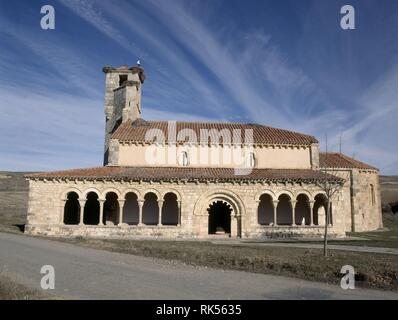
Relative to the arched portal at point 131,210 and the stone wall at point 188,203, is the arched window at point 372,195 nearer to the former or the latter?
the stone wall at point 188,203

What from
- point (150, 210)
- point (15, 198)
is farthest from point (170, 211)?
point (15, 198)

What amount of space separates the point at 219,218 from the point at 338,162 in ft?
41.1

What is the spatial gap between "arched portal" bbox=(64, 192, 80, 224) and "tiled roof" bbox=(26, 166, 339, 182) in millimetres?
3898

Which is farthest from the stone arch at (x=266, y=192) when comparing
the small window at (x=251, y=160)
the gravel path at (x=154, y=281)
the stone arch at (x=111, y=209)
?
the gravel path at (x=154, y=281)

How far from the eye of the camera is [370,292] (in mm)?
9359

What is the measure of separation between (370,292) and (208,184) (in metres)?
16.1

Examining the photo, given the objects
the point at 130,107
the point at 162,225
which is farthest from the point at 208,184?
the point at 130,107

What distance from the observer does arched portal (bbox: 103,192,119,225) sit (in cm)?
2722

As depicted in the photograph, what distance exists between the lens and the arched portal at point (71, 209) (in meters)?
28.2

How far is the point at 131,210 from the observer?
1061 inches

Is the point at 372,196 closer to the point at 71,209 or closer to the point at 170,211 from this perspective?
the point at 170,211

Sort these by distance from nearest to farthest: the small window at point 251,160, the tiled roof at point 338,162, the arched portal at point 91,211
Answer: the small window at point 251,160 < the arched portal at point 91,211 < the tiled roof at point 338,162

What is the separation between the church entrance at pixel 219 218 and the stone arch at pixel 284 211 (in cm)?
368

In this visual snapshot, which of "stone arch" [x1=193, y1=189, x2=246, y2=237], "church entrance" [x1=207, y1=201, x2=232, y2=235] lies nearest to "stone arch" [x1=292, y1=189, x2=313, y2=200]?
"stone arch" [x1=193, y1=189, x2=246, y2=237]
